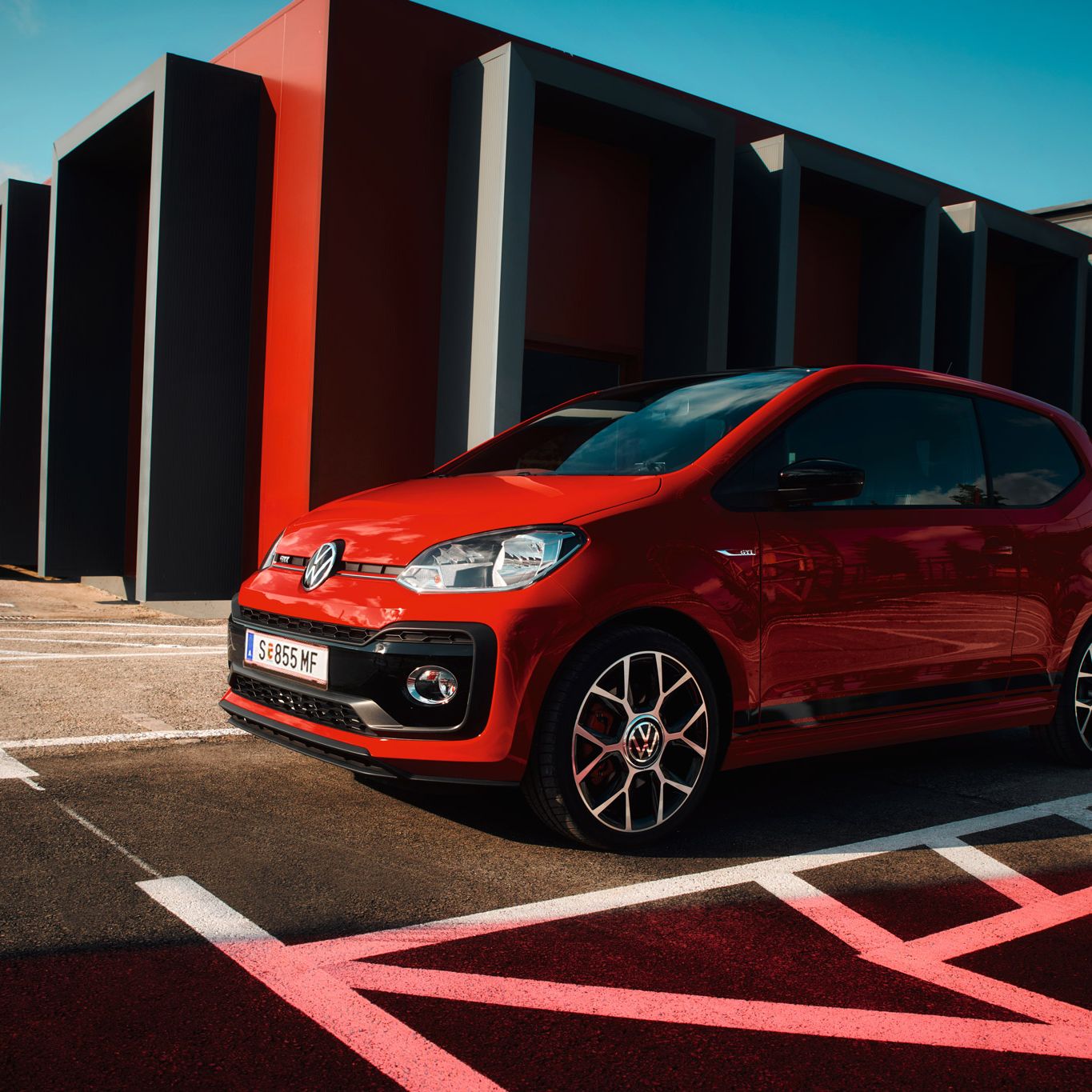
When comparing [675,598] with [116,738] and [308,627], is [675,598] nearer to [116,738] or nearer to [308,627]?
[308,627]

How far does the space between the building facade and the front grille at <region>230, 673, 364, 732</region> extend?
21.0 ft

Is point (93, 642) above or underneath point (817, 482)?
underneath

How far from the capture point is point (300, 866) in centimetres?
331

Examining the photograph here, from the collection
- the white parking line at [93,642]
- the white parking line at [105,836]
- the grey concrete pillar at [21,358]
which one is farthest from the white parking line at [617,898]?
the grey concrete pillar at [21,358]

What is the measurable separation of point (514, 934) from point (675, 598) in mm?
1194

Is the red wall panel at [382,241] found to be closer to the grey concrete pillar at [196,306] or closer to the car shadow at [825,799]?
the grey concrete pillar at [196,306]

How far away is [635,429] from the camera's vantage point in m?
4.38

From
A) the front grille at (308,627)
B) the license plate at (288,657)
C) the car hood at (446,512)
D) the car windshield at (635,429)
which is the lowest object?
the license plate at (288,657)

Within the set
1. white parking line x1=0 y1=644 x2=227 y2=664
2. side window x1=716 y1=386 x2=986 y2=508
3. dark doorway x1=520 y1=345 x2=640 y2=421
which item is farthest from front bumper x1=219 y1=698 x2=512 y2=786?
dark doorway x1=520 y1=345 x2=640 y2=421

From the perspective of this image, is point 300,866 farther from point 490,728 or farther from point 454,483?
point 454,483

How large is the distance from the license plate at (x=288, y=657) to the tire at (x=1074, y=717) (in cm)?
331

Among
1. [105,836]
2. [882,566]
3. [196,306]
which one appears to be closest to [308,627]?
[105,836]

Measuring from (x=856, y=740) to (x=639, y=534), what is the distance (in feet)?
4.25

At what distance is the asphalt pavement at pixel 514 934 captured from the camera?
2.22m
